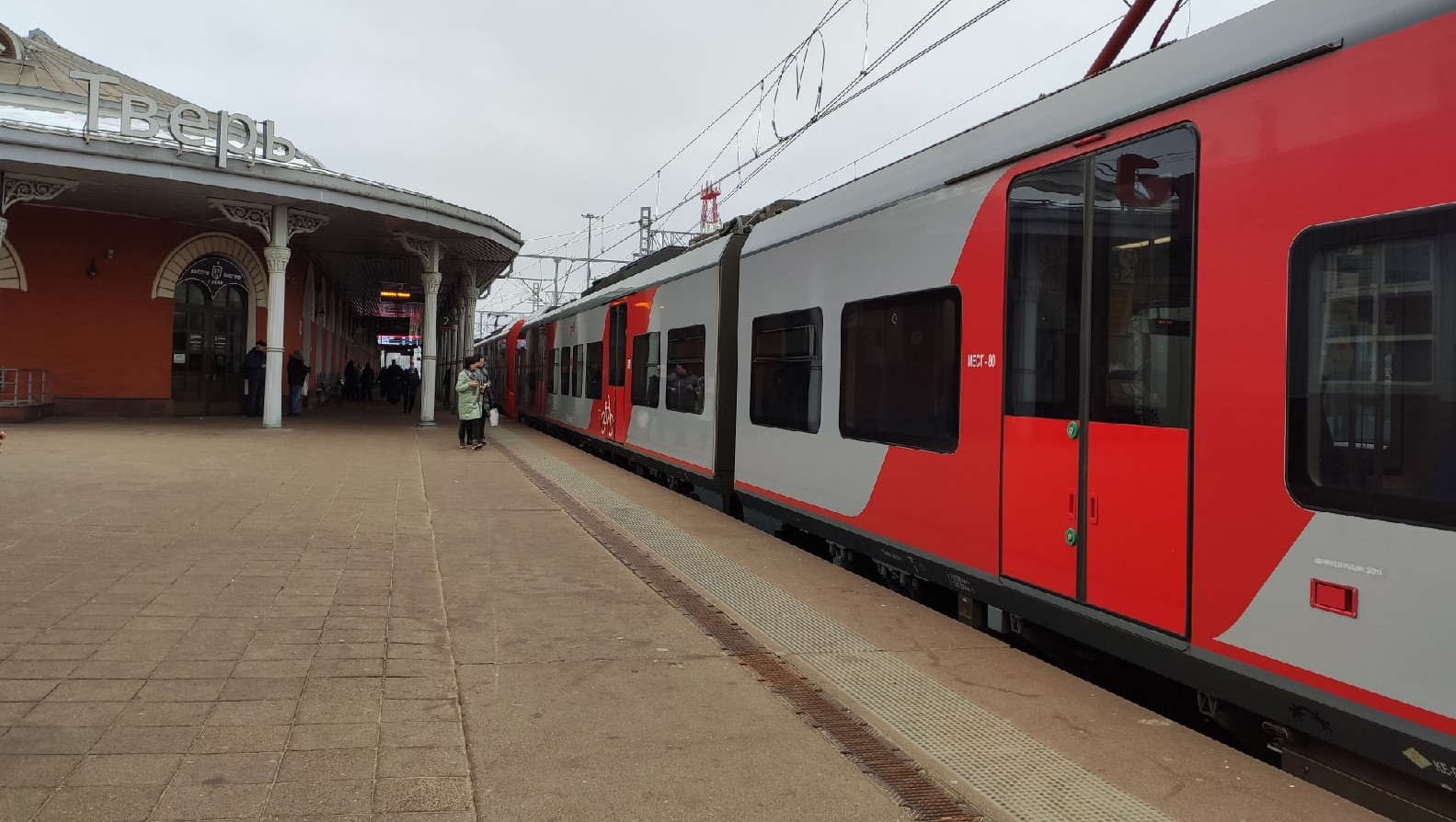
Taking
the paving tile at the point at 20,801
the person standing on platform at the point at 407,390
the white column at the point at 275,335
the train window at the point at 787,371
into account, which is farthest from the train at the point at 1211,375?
the person standing on platform at the point at 407,390

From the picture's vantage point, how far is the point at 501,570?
689cm

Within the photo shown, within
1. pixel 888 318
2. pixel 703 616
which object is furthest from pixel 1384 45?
pixel 703 616

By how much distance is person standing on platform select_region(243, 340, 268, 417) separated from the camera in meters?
21.4

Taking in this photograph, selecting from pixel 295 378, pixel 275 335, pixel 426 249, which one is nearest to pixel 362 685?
pixel 275 335

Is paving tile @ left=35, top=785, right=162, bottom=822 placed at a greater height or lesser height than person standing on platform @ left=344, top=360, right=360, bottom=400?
lesser

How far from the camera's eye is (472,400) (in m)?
16.7

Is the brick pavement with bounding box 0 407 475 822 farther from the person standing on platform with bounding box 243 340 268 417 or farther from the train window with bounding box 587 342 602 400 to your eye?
the person standing on platform with bounding box 243 340 268 417

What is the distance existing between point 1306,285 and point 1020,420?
1596mm

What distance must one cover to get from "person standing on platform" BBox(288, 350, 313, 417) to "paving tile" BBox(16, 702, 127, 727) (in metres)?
20.6

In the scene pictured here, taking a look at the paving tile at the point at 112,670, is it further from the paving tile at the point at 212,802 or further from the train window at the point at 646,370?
the train window at the point at 646,370

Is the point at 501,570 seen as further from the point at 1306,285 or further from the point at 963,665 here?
the point at 1306,285

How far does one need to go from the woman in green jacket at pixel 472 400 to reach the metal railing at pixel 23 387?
27.0 feet

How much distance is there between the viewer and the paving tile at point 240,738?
137 inches

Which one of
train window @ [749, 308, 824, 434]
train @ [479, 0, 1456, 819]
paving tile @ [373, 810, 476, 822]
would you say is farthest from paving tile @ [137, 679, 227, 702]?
train window @ [749, 308, 824, 434]
